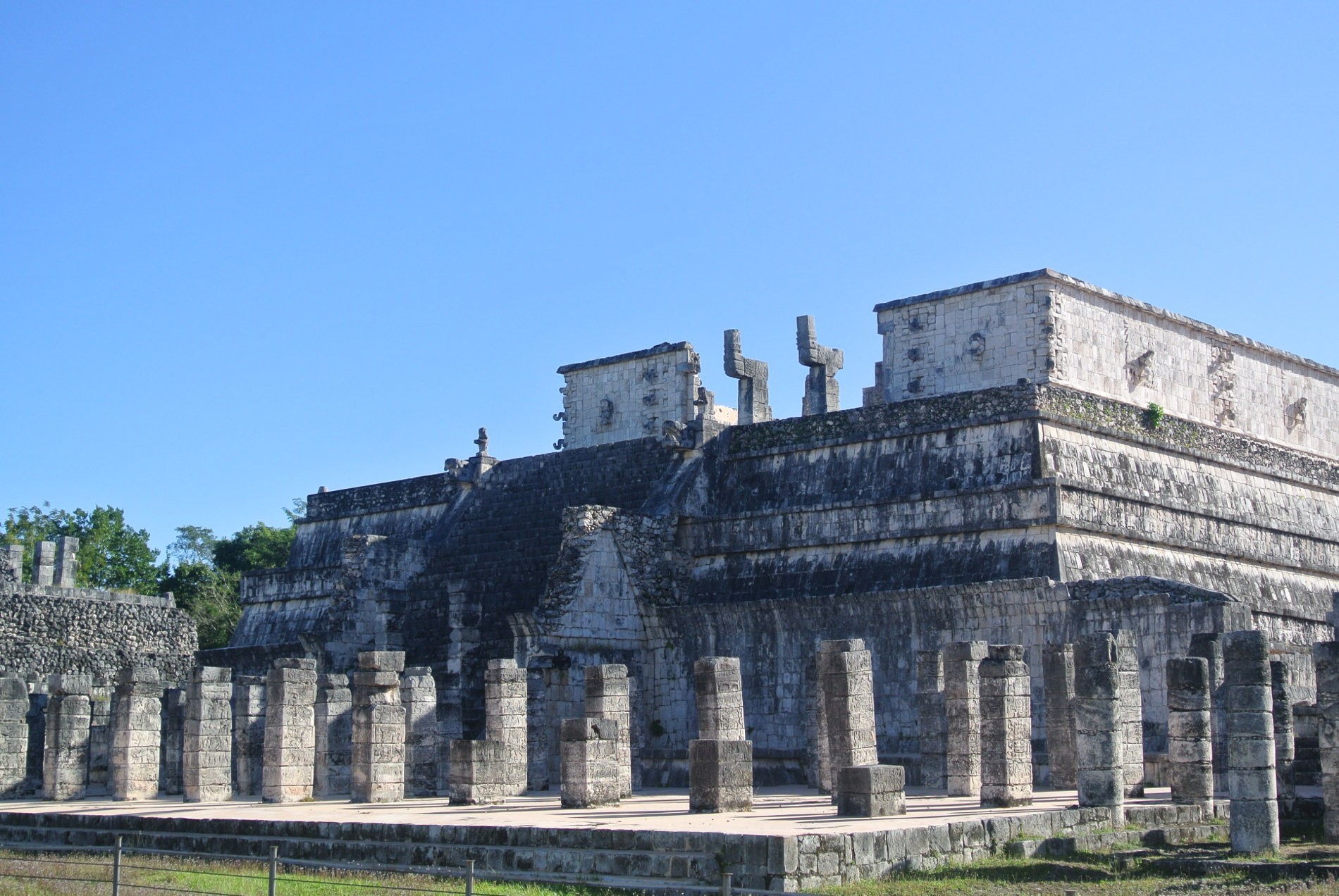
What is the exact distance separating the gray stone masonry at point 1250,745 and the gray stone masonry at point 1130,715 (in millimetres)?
2679

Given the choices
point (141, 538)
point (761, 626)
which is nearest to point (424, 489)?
point (761, 626)

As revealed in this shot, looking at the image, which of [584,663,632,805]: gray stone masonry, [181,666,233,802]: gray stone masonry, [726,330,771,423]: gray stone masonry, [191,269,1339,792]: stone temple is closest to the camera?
[584,663,632,805]: gray stone masonry

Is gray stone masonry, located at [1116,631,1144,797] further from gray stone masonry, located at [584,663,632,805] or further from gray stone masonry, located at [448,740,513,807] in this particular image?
gray stone masonry, located at [448,740,513,807]

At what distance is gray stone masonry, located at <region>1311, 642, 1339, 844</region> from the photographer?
15.7 m

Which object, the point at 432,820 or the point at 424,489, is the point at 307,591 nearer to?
the point at 424,489

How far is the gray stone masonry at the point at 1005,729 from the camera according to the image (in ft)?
57.2

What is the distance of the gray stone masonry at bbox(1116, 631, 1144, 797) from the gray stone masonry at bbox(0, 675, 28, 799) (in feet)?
50.9

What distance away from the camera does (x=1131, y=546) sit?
24.2 m

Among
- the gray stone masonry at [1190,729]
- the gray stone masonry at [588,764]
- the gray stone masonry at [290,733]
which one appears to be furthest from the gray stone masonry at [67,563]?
the gray stone masonry at [1190,729]

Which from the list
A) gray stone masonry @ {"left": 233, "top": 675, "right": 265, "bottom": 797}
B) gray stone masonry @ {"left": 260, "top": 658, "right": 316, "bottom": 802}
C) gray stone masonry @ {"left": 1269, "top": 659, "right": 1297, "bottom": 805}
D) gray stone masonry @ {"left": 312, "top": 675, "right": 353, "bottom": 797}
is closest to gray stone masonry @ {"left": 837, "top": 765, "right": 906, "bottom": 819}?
gray stone masonry @ {"left": 1269, "top": 659, "right": 1297, "bottom": 805}

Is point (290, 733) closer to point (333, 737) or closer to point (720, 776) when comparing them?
point (333, 737)

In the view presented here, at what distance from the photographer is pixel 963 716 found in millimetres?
18922

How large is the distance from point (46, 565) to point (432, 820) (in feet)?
78.1

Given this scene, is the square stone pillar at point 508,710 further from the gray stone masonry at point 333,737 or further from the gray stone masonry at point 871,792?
the gray stone masonry at point 871,792
